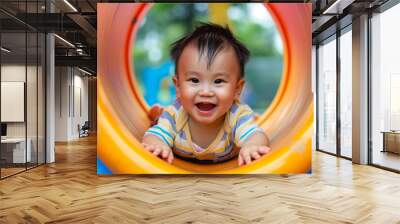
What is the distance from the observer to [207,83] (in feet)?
20.4

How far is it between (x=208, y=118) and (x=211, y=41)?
4.22 feet

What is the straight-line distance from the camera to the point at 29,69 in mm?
7348

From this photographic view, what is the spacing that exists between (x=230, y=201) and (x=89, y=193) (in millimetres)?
1983

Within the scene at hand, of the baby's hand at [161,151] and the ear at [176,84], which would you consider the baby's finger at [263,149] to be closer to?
the baby's hand at [161,151]

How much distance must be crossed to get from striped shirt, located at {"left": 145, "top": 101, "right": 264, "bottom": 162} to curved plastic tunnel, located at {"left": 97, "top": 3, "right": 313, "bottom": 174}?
6.3 inches

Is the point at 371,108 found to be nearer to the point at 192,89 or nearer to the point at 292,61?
the point at 292,61

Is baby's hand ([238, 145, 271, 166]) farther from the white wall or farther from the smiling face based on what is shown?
the white wall

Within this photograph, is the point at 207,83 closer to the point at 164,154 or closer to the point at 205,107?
the point at 205,107

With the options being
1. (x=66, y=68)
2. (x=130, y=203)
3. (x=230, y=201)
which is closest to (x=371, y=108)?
(x=230, y=201)

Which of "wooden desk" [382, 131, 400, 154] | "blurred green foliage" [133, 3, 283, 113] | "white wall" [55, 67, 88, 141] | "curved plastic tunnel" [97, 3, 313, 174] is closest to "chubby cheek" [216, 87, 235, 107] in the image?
"blurred green foliage" [133, 3, 283, 113]

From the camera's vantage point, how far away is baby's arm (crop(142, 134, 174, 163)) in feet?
21.0

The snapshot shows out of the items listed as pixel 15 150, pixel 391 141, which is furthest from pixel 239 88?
pixel 15 150

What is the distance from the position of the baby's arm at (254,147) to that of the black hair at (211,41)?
1079 mm

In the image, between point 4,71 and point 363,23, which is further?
point 363,23
